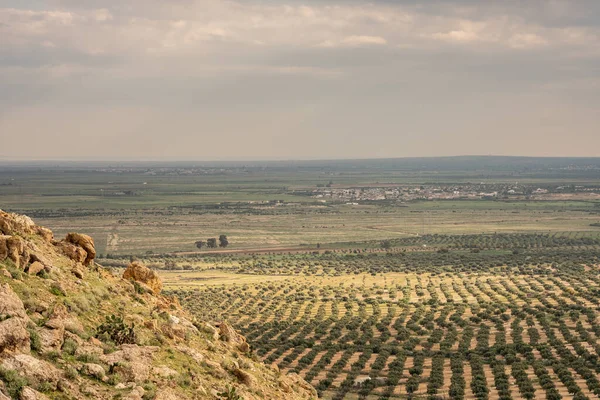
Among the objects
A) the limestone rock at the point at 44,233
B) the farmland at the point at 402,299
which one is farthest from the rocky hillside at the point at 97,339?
the farmland at the point at 402,299

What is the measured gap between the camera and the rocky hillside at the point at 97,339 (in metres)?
15.0

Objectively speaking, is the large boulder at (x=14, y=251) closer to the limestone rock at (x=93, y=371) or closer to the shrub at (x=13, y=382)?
the limestone rock at (x=93, y=371)

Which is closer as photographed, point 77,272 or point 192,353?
point 192,353

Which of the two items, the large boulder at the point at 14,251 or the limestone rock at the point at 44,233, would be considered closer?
the large boulder at the point at 14,251

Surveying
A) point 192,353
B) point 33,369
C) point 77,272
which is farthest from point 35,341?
point 77,272

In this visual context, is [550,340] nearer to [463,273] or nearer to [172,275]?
[463,273]

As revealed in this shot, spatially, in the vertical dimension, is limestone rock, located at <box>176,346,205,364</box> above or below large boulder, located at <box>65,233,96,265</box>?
below

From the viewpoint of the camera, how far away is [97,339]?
57.8 ft

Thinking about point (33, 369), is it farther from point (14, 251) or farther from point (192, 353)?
point (192, 353)

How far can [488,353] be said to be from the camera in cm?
4209

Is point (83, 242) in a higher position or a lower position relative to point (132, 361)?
higher

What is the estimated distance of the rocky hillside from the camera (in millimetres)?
15016

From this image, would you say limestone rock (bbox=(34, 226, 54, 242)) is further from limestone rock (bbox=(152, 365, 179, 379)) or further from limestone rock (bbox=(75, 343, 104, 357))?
limestone rock (bbox=(152, 365, 179, 379))

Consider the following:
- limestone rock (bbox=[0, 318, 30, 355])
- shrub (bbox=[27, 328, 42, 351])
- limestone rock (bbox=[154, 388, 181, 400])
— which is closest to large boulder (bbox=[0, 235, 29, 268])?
shrub (bbox=[27, 328, 42, 351])
